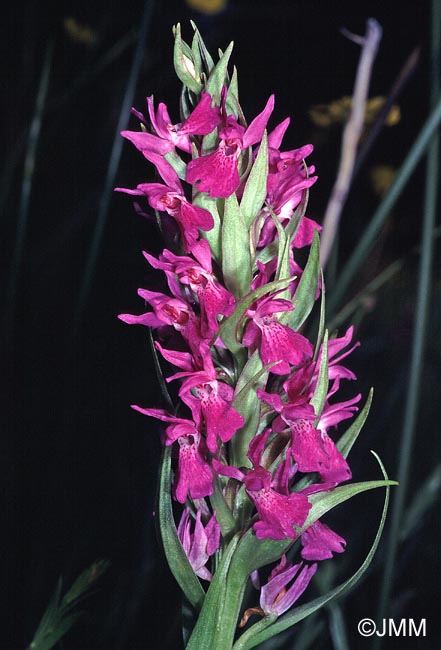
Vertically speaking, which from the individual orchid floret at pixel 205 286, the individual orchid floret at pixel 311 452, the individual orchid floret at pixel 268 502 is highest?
the individual orchid floret at pixel 205 286

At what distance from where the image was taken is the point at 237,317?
22.5 inches

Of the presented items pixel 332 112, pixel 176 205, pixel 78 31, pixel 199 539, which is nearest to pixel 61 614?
pixel 199 539

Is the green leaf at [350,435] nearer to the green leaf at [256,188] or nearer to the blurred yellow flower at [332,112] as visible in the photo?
the green leaf at [256,188]

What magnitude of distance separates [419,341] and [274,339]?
344 millimetres

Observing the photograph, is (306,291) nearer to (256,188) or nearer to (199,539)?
(256,188)

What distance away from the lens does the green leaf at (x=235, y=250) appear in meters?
0.58

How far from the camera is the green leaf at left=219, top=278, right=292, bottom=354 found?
55 cm

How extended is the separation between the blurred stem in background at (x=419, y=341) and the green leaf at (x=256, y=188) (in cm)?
34

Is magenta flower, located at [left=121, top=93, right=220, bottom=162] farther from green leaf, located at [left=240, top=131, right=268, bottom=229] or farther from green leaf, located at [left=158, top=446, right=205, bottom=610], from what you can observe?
green leaf, located at [left=158, top=446, right=205, bottom=610]

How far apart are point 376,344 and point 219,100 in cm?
98

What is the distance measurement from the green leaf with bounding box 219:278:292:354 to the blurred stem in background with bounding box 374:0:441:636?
0.32 m

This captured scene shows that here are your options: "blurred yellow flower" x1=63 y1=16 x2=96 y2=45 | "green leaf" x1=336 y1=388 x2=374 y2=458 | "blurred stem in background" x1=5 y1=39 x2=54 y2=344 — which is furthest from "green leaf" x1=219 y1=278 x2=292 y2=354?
"blurred yellow flower" x1=63 y1=16 x2=96 y2=45

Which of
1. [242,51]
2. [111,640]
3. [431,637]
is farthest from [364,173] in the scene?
[111,640]

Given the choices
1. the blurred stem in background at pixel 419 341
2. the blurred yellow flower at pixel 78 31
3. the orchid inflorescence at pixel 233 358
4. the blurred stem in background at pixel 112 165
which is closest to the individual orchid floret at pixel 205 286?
the orchid inflorescence at pixel 233 358
